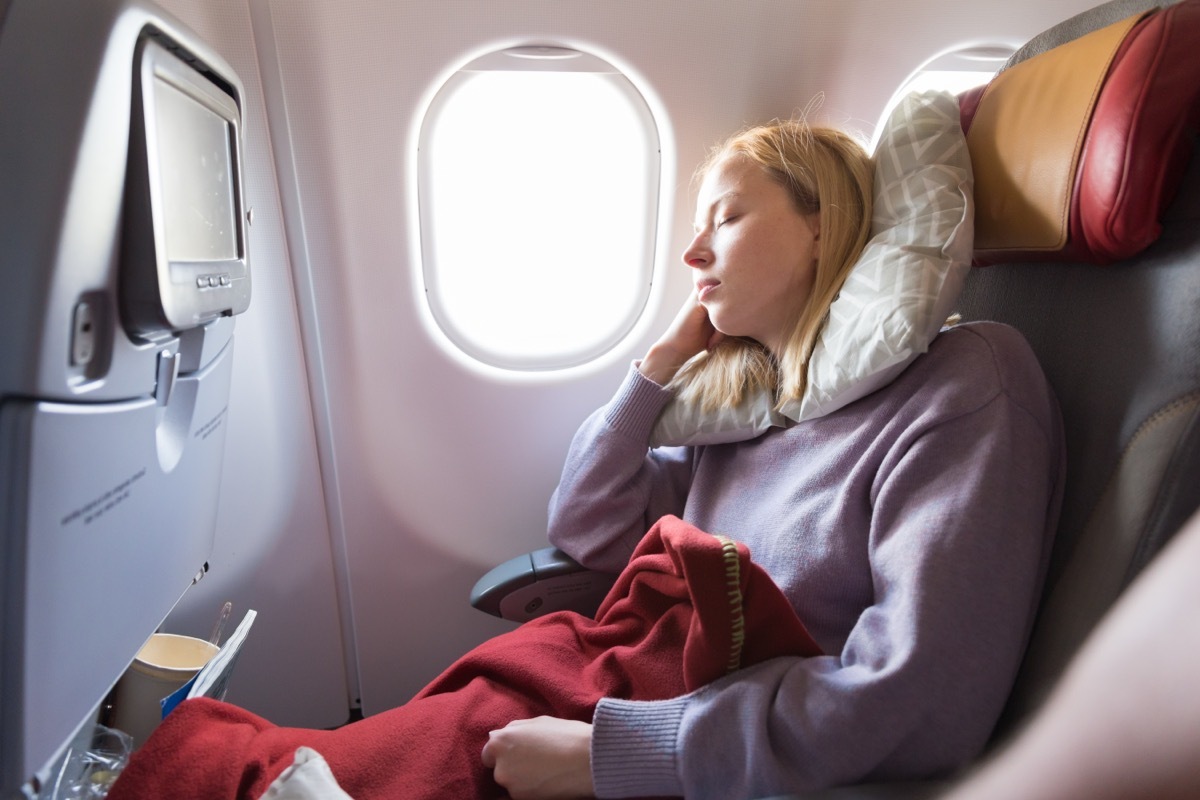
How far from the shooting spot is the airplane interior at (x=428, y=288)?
667 mm

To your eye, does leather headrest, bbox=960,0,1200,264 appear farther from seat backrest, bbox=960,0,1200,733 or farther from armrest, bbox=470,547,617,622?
armrest, bbox=470,547,617,622

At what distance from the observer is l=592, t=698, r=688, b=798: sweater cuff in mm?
908

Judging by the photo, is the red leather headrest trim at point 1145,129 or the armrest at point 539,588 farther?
the armrest at point 539,588

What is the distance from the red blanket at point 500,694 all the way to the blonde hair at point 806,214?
339 mm

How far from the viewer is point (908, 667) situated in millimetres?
813

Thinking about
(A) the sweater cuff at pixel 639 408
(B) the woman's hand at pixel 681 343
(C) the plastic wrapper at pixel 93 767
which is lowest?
(C) the plastic wrapper at pixel 93 767

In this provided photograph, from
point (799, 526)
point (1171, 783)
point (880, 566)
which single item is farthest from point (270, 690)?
point (1171, 783)

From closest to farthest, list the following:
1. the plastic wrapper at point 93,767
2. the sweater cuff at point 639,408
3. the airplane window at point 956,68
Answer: the plastic wrapper at point 93,767 < the sweater cuff at point 639,408 < the airplane window at point 956,68

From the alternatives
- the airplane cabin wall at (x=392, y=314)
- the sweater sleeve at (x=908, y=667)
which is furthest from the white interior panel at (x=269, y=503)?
the sweater sleeve at (x=908, y=667)

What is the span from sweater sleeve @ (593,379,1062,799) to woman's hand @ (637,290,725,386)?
609 millimetres

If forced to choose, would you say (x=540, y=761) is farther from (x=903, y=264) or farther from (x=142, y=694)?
(x=903, y=264)

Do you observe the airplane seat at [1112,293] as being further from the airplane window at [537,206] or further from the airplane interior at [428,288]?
the airplane window at [537,206]

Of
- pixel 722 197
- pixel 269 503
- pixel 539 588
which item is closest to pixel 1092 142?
pixel 722 197

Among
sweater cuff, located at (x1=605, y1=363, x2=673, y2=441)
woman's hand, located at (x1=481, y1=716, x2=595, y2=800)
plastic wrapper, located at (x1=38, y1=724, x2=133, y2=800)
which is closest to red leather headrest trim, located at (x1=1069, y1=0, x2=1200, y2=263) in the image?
sweater cuff, located at (x1=605, y1=363, x2=673, y2=441)
